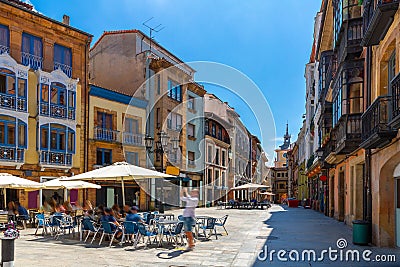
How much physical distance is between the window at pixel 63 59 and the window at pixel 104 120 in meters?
3.62

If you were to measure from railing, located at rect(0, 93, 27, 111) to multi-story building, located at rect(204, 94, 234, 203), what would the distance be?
21.2m

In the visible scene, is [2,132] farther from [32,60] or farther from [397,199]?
[397,199]

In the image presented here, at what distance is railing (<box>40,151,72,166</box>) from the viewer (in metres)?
23.1

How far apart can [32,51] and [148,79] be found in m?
11.2

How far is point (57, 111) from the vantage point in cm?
2427

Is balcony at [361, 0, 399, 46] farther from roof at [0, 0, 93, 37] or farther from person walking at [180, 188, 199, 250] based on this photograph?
roof at [0, 0, 93, 37]

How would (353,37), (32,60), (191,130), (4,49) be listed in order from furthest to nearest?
(191,130), (32,60), (4,49), (353,37)

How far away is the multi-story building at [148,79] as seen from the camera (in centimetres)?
3272

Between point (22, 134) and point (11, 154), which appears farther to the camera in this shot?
point (22, 134)

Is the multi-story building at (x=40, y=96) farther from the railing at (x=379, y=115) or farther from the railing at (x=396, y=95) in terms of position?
the railing at (x=396, y=95)

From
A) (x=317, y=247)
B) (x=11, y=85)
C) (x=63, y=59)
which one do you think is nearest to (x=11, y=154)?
(x=11, y=85)

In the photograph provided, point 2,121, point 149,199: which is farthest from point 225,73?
point 149,199

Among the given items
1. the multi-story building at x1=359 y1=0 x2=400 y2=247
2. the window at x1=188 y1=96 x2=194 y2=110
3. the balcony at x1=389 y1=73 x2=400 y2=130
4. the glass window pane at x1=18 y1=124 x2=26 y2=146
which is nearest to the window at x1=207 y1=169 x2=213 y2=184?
the window at x1=188 y1=96 x2=194 y2=110

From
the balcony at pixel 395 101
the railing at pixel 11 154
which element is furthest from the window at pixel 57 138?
the balcony at pixel 395 101
